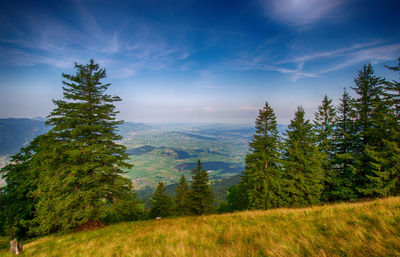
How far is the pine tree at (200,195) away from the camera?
2705 centimetres

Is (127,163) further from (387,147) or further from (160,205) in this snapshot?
(387,147)

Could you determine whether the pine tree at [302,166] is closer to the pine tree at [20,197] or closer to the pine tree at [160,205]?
the pine tree at [160,205]

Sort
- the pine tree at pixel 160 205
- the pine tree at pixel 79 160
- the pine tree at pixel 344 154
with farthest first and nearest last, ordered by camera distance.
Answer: the pine tree at pixel 160 205
the pine tree at pixel 344 154
the pine tree at pixel 79 160

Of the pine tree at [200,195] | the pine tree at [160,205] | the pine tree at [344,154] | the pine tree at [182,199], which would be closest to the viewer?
the pine tree at [344,154]

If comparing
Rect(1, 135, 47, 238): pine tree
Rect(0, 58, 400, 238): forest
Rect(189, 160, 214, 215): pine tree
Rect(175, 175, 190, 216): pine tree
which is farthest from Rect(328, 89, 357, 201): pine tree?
Rect(1, 135, 47, 238): pine tree

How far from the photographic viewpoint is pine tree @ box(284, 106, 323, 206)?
19.2 metres

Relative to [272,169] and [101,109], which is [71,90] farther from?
[272,169]

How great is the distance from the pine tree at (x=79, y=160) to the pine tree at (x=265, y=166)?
1584cm

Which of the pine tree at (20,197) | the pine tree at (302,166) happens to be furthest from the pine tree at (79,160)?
the pine tree at (302,166)

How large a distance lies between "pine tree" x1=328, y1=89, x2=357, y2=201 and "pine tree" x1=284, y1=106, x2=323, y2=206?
1753 mm

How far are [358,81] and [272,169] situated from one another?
1443 centimetres

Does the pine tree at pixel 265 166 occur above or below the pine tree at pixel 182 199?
above

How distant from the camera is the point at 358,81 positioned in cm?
1744

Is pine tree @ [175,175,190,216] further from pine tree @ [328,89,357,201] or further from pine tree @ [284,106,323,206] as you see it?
pine tree @ [328,89,357,201]
